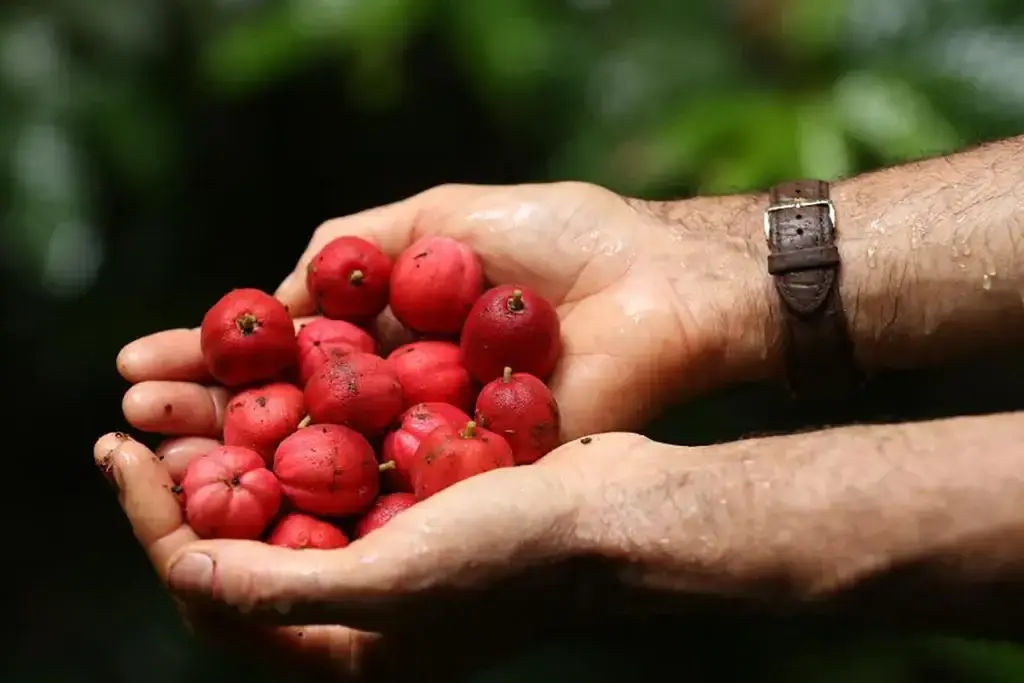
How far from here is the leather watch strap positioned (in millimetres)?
1354

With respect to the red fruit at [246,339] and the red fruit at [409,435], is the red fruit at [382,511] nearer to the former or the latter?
the red fruit at [409,435]

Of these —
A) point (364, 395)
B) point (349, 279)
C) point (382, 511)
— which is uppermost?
point (349, 279)

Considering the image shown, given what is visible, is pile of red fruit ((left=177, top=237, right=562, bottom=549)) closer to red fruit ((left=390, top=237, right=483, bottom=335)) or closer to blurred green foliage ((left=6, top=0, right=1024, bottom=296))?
red fruit ((left=390, top=237, right=483, bottom=335))

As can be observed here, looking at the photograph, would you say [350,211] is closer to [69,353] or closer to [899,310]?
[69,353]

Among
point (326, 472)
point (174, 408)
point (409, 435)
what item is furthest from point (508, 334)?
point (174, 408)

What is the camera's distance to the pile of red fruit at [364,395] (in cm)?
109

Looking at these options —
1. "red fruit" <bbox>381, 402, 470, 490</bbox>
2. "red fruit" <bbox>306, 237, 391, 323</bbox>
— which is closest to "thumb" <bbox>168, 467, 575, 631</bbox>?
"red fruit" <bbox>381, 402, 470, 490</bbox>

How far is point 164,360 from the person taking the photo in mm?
1283

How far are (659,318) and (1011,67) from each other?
0.70m

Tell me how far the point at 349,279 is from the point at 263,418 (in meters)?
0.22

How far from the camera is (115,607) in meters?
1.72

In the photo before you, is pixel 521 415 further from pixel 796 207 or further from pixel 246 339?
pixel 796 207

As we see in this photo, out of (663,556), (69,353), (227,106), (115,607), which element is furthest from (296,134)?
(663,556)

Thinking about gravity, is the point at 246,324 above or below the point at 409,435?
above
